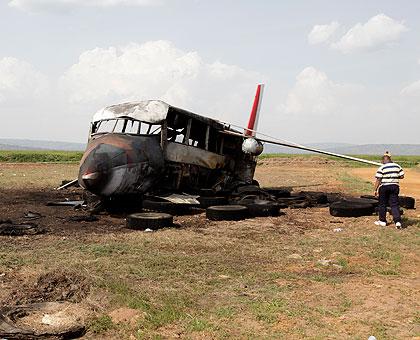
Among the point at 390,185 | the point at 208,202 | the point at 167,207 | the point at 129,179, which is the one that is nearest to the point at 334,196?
the point at 208,202

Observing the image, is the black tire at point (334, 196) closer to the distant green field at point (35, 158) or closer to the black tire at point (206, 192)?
the black tire at point (206, 192)

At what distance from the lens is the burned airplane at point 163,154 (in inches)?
523

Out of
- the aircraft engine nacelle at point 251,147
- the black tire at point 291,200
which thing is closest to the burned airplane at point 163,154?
the aircraft engine nacelle at point 251,147

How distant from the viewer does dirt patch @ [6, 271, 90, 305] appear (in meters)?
6.30

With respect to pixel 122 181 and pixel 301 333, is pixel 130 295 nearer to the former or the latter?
pixel 301 333

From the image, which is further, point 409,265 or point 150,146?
point 150,146

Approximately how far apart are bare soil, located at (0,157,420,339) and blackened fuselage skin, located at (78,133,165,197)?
1258mm

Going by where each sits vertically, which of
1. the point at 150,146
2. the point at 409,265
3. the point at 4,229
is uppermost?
the point at 150,146

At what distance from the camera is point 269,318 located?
222 inches

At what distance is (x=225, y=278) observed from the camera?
7.45 metres

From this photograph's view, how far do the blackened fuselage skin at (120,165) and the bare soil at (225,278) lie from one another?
4.13ft

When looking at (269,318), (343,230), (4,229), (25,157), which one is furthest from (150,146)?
(25,157)

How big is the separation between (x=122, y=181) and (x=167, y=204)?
5.59 feet

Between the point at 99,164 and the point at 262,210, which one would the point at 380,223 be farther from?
the point at 99,164
